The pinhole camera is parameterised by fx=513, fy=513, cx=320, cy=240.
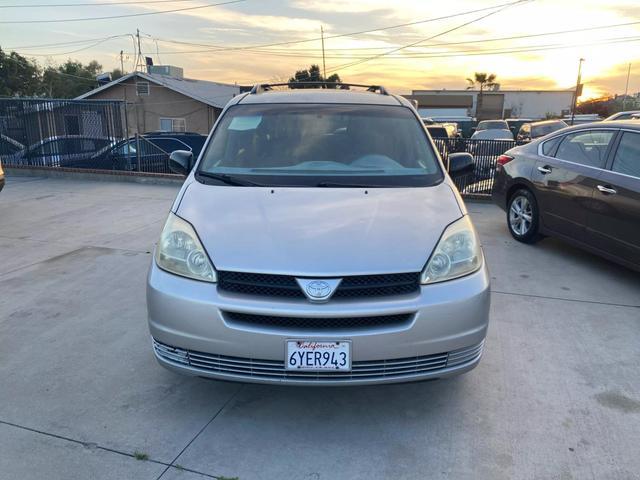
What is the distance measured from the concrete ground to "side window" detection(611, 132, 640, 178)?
3.89 feet

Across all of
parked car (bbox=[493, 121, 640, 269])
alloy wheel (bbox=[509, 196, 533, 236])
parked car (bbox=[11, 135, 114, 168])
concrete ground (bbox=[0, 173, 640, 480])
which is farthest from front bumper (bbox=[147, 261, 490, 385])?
parked car (bbox=[11, 135, 114, 168])

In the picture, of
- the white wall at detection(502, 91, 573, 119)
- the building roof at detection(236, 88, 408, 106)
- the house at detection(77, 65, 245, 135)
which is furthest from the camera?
the white wall at detection(502, 91, 573, 119)

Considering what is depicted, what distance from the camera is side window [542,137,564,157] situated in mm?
6020

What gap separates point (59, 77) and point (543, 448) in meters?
69.6

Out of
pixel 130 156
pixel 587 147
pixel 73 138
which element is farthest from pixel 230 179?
pixel 73 138

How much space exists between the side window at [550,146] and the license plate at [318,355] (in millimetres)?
4664

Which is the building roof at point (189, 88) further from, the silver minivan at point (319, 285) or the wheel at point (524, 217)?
the silver minivan at point (319, 285)

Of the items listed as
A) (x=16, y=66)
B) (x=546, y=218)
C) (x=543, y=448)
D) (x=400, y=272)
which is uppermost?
(x=16, y=66)

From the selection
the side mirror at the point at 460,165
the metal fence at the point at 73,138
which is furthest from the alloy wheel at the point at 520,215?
the metal fence at the point at 73,138

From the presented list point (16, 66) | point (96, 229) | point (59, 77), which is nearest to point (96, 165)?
point (96, 229)

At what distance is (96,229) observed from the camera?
7.11 metres

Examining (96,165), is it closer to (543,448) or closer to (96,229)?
(96,229)

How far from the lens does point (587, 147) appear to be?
18.0ft

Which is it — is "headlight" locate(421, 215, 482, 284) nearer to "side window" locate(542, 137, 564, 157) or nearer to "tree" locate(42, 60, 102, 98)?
"side window" locate(542, 137, 564, 157)
